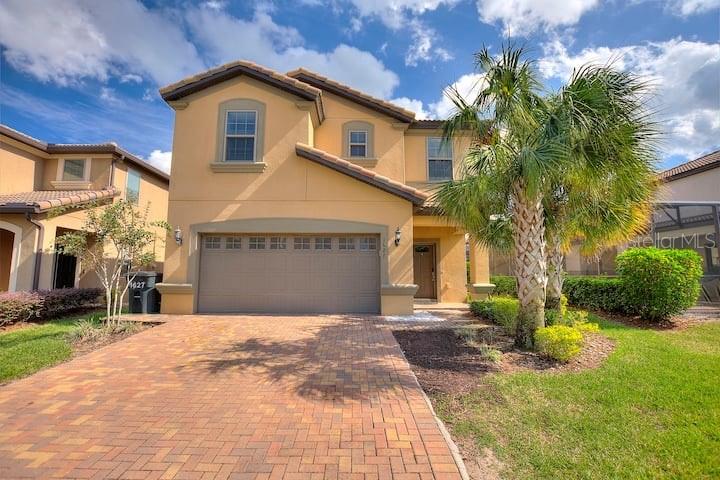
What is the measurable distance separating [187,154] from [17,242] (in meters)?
6.80

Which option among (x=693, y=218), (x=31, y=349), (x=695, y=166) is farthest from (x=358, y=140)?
(x=695, y=166)

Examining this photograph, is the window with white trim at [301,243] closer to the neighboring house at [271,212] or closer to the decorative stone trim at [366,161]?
the neighboring house at [271,212]

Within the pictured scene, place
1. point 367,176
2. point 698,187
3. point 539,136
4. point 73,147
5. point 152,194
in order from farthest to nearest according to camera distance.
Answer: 1. point 152,194
2. point 698,187
3. point 73,147
4. point 367,176
5. point 539,136

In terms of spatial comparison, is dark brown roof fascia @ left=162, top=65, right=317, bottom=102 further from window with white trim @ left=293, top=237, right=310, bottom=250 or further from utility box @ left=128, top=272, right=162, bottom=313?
utility box @ left=128, top=272, right=162, bottom=313

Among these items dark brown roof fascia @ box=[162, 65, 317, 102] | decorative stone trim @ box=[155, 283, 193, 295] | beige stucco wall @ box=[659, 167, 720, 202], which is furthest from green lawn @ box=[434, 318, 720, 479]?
beige stucco wall @ box=[659, 167, 720, 202]

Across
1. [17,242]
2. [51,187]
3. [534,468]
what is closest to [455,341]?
[534,468]

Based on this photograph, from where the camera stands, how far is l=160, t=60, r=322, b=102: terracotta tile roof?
39.5 ft

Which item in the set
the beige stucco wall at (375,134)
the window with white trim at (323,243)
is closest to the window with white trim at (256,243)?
the window with white trim at (323,243)

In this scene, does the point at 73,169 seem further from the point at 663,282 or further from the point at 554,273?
the point at 663,282

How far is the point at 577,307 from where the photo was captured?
12656 mm

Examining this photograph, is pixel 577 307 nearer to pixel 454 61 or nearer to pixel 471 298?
pixel 471 298

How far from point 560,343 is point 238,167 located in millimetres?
10790

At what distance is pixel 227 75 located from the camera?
40.3 ft

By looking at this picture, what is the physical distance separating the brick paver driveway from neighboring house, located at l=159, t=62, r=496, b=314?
14.5ft
